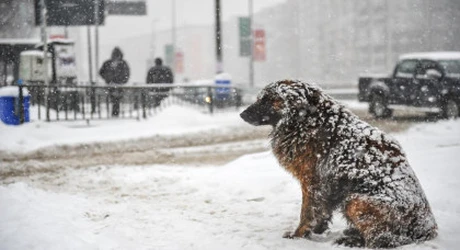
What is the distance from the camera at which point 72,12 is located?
65.8 feet

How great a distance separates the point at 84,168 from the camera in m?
8.37

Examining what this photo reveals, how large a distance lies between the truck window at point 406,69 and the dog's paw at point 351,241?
42.6 feet

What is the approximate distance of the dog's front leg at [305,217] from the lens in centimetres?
397

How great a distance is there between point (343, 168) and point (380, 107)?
44.5 ft

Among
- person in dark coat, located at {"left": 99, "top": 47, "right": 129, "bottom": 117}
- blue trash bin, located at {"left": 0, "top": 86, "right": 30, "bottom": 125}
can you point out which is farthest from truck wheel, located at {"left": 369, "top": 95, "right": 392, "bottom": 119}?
blue trash bin, located at {"left": 0, "top": 86, "right": 30, "bottom": 125}

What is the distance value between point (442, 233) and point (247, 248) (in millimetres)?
1871

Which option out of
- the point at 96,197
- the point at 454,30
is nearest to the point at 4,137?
the point at 96,197

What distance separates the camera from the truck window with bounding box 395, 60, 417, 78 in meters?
15.5

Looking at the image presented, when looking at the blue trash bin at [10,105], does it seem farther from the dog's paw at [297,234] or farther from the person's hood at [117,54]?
the dog's paw at [297,234]

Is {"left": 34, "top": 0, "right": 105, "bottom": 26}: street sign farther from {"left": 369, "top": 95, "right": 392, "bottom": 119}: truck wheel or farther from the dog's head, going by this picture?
the dog's head

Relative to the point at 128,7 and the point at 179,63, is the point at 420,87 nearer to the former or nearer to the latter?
the point at 128,7

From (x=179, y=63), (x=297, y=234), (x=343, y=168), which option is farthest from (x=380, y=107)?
(x=179, y=63)

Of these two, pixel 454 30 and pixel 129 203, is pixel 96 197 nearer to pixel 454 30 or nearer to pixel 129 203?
pixel 129 203

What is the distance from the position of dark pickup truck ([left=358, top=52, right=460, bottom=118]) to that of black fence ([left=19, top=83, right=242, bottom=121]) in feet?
18.9
